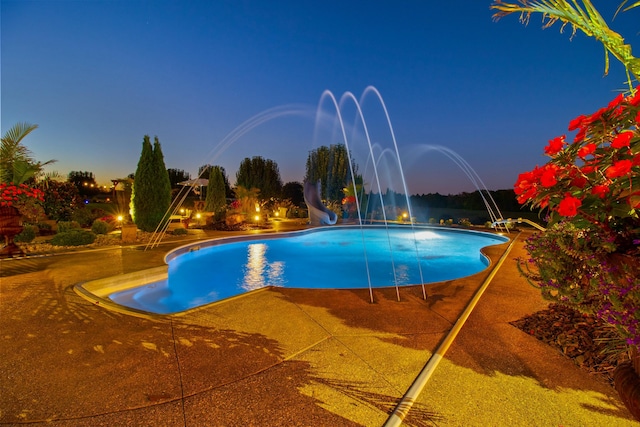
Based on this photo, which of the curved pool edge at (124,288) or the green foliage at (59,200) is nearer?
the curved pool edge at (124,288)

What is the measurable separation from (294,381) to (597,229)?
2.31 meters

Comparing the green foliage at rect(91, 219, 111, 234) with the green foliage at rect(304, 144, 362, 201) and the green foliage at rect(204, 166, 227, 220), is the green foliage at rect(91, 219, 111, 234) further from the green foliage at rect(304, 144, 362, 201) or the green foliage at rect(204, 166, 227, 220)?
the green foliage at rect(304, 144, 362, 201)

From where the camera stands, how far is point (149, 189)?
1238 cm

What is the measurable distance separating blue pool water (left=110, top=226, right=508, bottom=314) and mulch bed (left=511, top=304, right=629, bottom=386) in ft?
8.69

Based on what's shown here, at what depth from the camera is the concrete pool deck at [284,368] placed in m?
2.08

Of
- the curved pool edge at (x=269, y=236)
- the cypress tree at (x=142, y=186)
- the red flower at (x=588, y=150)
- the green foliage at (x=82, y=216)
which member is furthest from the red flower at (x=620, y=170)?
the green foliage at (x=82, y=216)

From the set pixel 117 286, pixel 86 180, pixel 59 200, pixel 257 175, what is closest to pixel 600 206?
pixel 117 286

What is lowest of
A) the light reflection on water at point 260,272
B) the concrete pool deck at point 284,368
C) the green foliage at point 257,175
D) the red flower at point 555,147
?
the light reflection on water at point 260,272

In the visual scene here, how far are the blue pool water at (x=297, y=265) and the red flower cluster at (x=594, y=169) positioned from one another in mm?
4754

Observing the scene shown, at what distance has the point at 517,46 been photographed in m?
22.6

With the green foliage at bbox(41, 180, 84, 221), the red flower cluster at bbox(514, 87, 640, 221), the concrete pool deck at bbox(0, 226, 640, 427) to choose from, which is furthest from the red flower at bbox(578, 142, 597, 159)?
the green foliage at bbox(41, 180, 84, 221)

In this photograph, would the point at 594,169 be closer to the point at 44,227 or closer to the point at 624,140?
the point at 624,140

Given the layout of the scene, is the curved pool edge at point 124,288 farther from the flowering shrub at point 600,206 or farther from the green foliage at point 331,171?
the green foliage at point 331,171

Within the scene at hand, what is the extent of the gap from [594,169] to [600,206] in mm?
183
